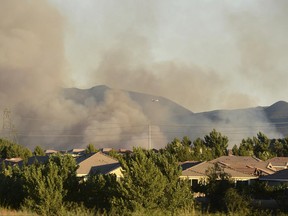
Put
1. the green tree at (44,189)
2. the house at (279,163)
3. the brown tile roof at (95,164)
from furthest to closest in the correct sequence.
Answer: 1. the house at (279,163)
2. the brown tile roof at (95,164)
3. the green tree at (44,189)

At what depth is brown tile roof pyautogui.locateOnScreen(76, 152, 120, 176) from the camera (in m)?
62.5

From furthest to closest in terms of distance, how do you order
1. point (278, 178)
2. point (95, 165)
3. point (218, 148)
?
1. point (218, 148)
2. point (95, 165)
3. point (278, 178)

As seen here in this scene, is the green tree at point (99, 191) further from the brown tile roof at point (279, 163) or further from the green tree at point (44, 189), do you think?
the brown tile roof at point (279, 163)

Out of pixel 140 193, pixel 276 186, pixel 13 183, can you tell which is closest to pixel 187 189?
pixel 140 193

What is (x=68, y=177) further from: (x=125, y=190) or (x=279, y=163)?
(x=279, y=163)

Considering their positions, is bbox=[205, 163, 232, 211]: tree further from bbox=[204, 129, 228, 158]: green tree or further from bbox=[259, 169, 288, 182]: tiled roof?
bbox=[204, 129, 228, 158]: green tree

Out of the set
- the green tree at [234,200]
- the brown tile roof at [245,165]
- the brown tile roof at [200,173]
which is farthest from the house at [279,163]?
the green tree at [234,200]

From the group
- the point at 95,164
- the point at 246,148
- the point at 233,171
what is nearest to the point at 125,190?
the point at 233,171

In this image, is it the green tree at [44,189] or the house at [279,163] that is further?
→ the house at [279,163]

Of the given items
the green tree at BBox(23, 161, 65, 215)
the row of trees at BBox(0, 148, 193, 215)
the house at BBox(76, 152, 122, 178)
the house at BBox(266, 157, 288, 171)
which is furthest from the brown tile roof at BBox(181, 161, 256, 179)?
the green tree at BBox(23, 161, 65, 215)

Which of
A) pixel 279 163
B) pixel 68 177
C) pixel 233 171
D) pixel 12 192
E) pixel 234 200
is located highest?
pixel 68 177

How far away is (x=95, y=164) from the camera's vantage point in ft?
223

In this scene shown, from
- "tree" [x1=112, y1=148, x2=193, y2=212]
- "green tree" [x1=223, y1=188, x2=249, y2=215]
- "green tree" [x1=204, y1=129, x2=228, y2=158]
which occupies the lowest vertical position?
"green tree" [x1=223, y1=188, x2=249, y2=215]

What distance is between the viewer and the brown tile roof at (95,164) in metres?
62.5
